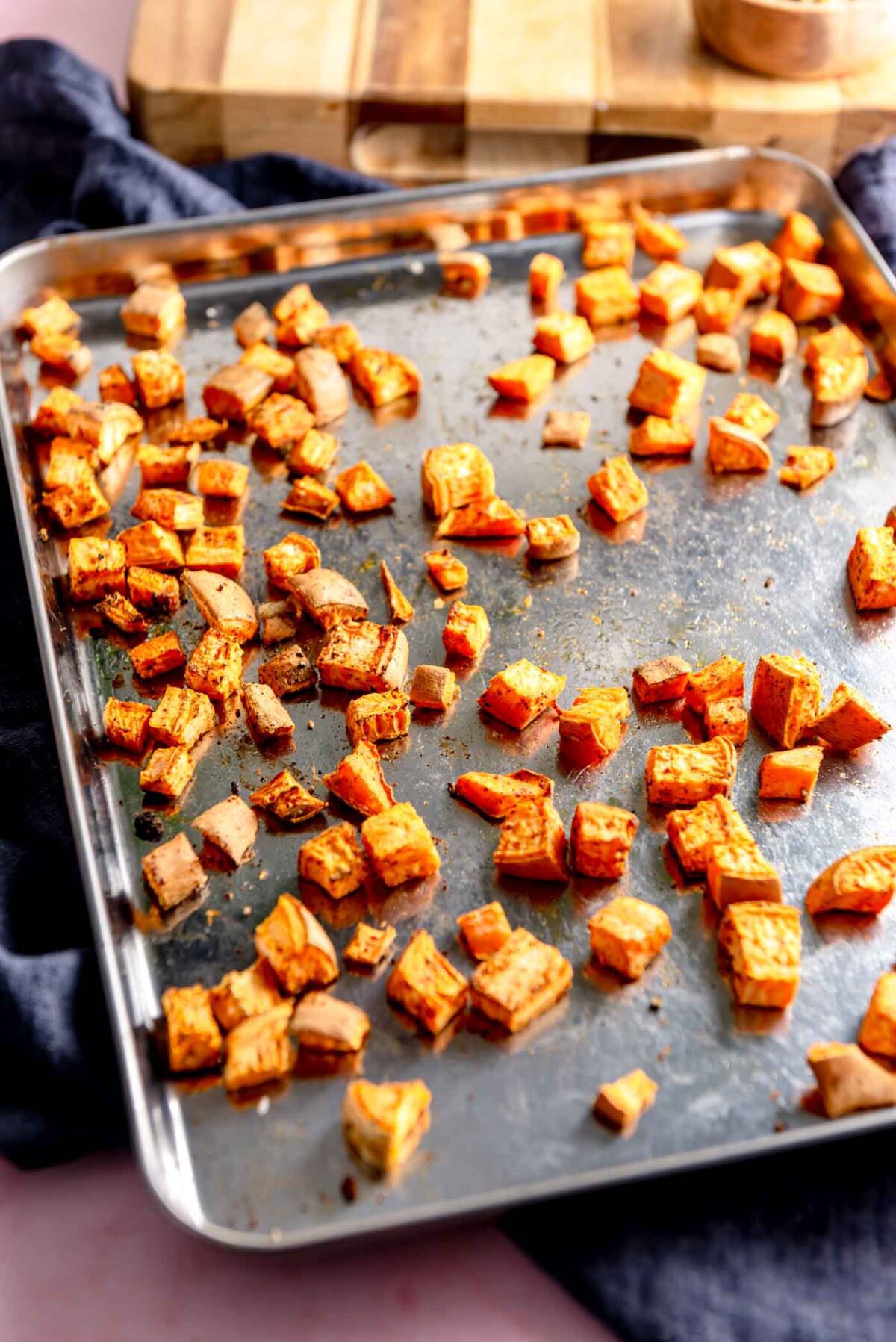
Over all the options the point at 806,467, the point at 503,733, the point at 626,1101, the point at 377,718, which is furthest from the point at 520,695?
the point at 806,467

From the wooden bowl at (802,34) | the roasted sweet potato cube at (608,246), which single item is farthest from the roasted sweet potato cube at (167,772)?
the wooden bowl at (802,34)

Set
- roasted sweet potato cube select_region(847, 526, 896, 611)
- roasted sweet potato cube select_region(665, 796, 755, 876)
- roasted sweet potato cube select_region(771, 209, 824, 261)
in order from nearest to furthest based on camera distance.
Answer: roasted sweet potato cube select_region(665, 796, 755, 876) < roasted sweet potato cube select_region(847, 526, 896, 611) < roasted sweet potato cube select_region(771, 209, 824, 261)

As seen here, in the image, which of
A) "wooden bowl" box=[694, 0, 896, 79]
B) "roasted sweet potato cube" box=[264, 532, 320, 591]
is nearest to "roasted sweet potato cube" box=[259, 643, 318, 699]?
"roasted sweet potato cube" box=[264, 532, 320, 591]

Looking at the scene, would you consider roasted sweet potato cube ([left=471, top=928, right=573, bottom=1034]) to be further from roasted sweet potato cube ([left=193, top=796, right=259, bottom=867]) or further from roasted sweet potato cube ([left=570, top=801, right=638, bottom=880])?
roasted sweet potato cube ([left=193, top=796, right=259, bottom=867])

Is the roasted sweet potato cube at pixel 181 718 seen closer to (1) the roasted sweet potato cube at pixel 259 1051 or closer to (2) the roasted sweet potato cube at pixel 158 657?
(2) the roasted sweet potato cube at pixel 158 657

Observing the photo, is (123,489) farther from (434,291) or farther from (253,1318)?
(253,1318)

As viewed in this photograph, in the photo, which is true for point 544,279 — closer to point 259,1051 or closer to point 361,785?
point 361,785
